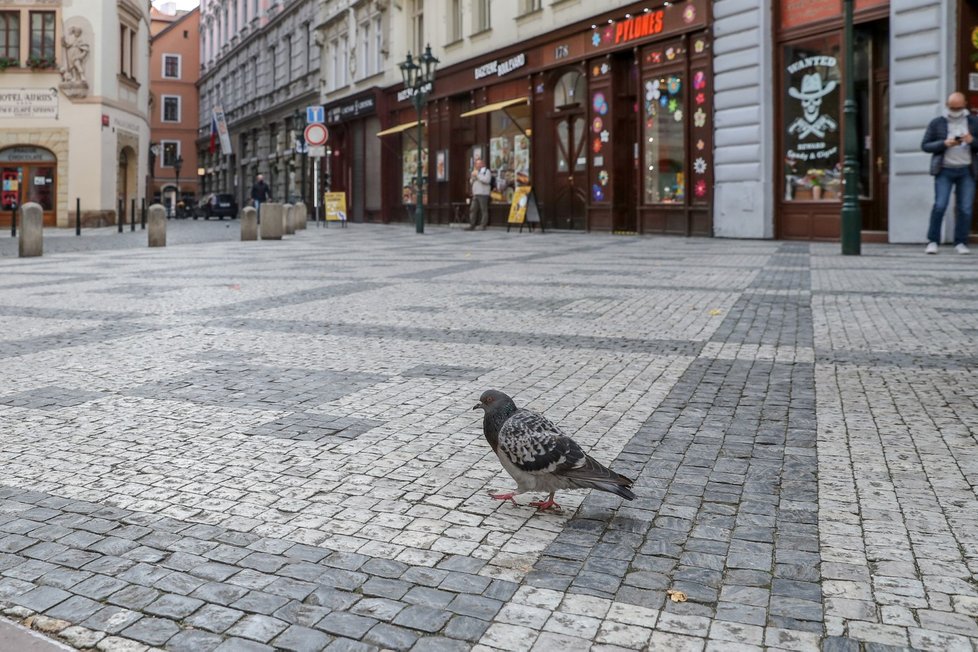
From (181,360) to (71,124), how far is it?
32972 mm

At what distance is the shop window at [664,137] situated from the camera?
2088 centimetres

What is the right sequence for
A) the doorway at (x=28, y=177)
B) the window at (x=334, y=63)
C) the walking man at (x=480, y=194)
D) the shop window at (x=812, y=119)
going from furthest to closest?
the window at (x=334, y=63), the doorway at (x=28, y=177), the walking man at (x=480, y=194), the shop window at (x=812, y=119)

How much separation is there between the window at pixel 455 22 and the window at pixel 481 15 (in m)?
1.30

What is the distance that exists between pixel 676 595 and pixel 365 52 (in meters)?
37.1

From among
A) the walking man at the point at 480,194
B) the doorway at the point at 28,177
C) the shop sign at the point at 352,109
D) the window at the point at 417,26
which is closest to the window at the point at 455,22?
the window at the point at 417,26

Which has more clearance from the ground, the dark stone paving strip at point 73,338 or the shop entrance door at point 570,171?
the shop entrance door at point 570,171

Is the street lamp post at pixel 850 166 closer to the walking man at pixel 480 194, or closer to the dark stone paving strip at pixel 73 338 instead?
the dark stone paving strip at pixel 73 338

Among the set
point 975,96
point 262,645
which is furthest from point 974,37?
point 262,645

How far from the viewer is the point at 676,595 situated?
8.31 ft

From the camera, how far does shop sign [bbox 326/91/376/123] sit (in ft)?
119

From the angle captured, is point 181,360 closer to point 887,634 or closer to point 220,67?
point 887,634

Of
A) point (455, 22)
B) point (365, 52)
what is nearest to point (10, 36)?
point (365, 52)

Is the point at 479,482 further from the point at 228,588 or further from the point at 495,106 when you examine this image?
the point at 495,106

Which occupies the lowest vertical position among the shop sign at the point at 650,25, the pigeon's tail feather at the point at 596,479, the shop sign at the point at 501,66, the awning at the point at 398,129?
the pigeon's tail feather at the point at 596,479
